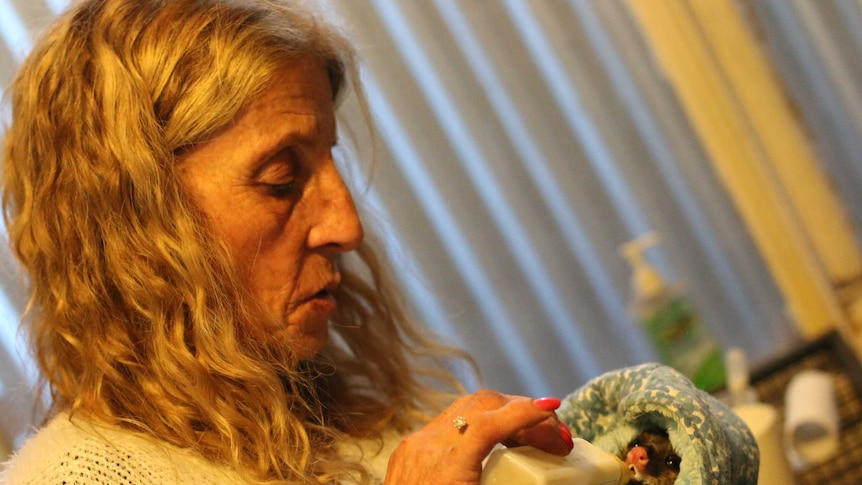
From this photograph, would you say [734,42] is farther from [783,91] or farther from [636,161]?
[636,161]

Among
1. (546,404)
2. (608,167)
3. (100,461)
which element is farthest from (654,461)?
(608,167)

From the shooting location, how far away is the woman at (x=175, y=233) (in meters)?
0.85

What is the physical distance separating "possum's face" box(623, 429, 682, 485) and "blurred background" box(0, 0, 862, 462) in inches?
26.7

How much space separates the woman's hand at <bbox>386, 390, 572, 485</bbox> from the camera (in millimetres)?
692

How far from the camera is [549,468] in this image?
0.69 m

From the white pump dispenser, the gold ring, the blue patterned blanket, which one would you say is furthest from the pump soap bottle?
the gold ring

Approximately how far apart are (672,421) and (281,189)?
17.7 inches

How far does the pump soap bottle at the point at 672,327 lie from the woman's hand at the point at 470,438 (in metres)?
0.83

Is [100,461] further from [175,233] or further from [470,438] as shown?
[470,438]

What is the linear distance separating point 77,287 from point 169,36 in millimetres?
271

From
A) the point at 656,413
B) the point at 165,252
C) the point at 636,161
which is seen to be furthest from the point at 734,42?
the point at 165,252

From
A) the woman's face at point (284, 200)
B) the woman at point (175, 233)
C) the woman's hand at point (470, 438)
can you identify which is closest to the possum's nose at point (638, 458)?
the woman's hand at point (470, 438)

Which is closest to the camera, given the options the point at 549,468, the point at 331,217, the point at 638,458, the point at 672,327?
the point at 549,468

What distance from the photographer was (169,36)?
870 millimetres
